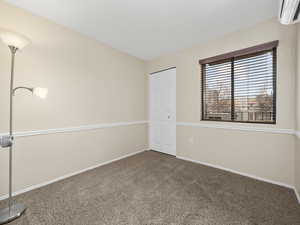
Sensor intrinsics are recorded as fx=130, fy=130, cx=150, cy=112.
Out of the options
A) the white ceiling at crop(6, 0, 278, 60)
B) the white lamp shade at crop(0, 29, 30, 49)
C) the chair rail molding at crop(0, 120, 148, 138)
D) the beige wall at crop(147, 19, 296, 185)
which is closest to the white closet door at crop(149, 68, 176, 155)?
the beige wall at crop(147, 19, 296, 185)

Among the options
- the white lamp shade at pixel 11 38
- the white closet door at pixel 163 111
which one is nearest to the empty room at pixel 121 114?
the white lamp shade at pixel 11 38

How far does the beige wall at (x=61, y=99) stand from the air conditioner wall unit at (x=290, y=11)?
2656mm

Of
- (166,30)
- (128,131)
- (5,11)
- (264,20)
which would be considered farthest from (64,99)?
(264,20)

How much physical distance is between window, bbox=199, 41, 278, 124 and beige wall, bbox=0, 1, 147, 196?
1.89 m

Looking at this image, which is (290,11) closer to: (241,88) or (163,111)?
(241,88)

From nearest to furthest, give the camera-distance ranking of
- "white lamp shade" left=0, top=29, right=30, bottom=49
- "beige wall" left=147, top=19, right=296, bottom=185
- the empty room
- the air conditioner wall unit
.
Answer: the air conditioner wall unit, "white lamp shade" left=0, top=29, right=30, bottom=49, the empty room, "beige wall" left=147, top=19, right=296, bottom=185

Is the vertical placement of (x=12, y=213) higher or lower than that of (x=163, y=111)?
lower

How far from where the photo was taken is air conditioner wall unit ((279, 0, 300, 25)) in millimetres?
1146

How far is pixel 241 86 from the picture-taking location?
7.49 ft

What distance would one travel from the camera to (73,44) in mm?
2264

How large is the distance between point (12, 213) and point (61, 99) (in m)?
1.49

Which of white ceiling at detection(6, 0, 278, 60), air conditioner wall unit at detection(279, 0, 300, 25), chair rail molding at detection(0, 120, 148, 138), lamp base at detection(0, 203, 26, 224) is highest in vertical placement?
white ceiling at detection(6, 0, 278, 60)

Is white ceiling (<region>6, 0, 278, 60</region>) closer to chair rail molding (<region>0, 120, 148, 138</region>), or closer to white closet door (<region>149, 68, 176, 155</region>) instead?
white closet door (<region>149, 68, 176, 155</region>)

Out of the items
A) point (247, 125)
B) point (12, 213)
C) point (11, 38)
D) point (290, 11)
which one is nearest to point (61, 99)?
point (11, 38)
